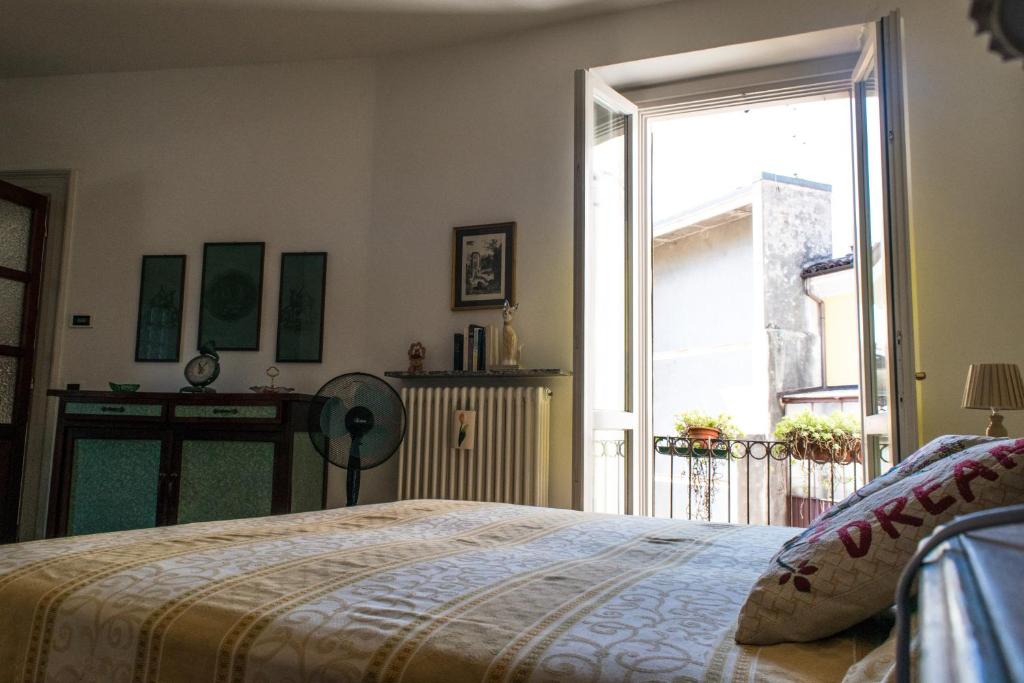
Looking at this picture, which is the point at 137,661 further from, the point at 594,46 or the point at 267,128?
the point at 267,128

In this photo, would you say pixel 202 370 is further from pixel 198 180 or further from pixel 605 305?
pixel 605 305

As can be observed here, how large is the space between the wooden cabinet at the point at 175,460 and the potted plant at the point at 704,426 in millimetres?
2791

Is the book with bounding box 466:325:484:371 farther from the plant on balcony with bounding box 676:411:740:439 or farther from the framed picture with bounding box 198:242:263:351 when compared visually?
the plant on balcony with bounding box 676:411:740:439

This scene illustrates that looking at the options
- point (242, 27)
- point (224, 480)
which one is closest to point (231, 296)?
point (224, 480)

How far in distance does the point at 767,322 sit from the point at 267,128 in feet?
21.2

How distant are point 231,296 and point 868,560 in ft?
13.7

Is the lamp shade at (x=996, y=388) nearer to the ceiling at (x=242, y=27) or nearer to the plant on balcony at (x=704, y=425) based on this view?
the ceiling at (x=242, y=27)

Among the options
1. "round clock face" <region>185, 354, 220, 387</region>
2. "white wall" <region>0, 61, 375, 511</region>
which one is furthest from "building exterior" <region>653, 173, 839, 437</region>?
"round clock face" <region>185, 354, 220, 387</region>

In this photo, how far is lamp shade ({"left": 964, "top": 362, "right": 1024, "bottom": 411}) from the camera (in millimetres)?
2701

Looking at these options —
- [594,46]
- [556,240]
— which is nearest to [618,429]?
[556,240]

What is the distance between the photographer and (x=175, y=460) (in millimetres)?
3945

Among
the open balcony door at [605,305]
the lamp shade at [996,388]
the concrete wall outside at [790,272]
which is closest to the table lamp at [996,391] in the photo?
the lamp shade at [996,388]

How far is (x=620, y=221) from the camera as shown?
4082 mm

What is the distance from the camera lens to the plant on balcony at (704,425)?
5.67 m
